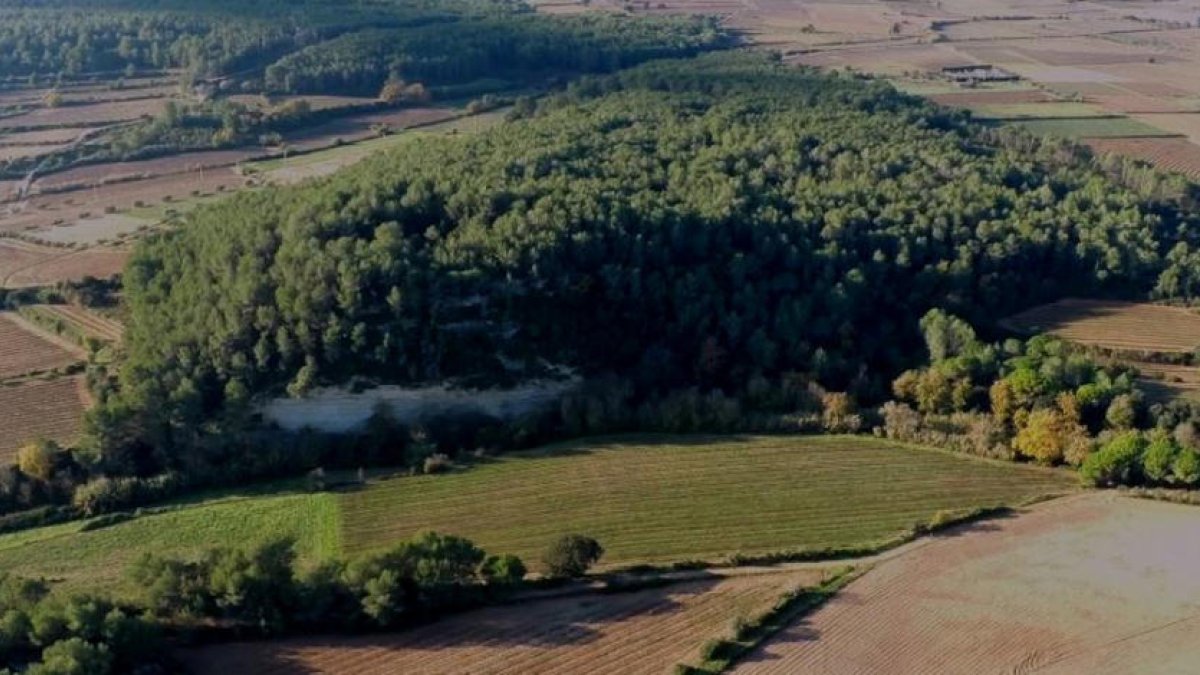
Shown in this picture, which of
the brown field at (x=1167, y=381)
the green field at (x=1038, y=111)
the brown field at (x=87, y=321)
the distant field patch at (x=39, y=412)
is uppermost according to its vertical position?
the green field at (x=1038, y=111)

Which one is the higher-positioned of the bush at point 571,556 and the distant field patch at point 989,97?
the distant field patch at point 989,97

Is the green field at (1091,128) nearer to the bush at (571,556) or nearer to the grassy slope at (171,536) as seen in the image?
the bush at (571,556)

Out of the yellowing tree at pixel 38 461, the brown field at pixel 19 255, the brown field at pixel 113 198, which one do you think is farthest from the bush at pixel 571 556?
the brown field at pixel 113 198

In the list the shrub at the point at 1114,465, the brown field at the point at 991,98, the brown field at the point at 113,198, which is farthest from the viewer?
the brown field at the point at 991,98

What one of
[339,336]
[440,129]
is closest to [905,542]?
[339,336]

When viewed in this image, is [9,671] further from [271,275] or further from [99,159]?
[99,159]

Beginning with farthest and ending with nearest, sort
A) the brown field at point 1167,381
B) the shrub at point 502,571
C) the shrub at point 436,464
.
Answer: the brown field at point 1167,381 < the shrub at point 436,464 < the shrub at point 502,571

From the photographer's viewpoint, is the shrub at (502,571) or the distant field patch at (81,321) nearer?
the shrub at (502,571)


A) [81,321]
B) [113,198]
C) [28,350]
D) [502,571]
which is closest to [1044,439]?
[502,571]
